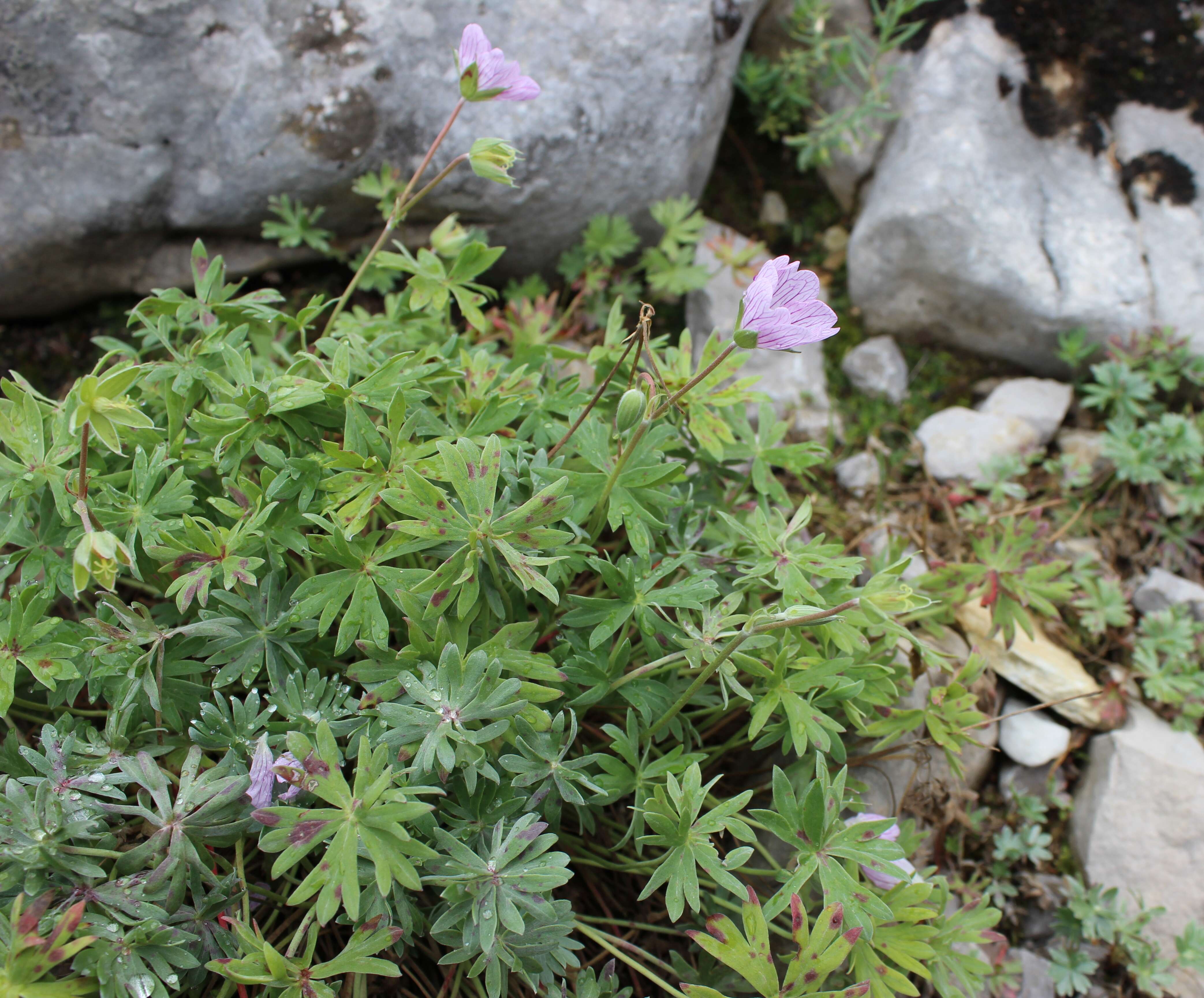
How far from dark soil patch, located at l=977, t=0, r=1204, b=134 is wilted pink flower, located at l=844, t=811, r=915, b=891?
288 cm

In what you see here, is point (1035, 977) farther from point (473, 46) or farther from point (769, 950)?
point (473, 46)

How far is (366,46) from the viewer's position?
2773mm

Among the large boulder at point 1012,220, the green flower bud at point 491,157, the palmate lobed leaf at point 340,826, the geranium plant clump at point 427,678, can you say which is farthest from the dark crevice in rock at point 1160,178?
the palmate lobed leaf at point 340,826

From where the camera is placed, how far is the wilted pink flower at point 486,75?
1.85 meters

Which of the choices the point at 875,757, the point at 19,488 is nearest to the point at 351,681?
the point at 19,488

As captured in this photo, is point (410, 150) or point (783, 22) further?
point (783, 22)

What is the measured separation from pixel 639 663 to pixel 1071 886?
1531 millimetres

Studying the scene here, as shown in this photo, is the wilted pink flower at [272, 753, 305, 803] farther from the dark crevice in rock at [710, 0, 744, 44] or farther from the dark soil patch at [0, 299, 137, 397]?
the dark crevice in rock at [710, 0, 744, 44]

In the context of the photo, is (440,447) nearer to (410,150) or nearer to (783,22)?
(410,150)

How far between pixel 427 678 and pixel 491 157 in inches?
45.6

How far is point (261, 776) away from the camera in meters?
1.46

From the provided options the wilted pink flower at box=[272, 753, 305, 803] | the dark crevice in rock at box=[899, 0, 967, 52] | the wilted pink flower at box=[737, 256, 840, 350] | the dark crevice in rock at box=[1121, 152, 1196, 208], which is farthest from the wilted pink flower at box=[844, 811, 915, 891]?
the dark crevice in rock at box=[899, 0, 967, 52]

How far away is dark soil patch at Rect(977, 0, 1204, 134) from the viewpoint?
10.9 feet

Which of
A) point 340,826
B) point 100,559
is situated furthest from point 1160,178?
point 100,559
